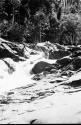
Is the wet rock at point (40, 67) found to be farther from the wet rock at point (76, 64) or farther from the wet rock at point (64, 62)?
the wet rock at point (76, 64)

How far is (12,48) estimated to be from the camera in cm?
2653

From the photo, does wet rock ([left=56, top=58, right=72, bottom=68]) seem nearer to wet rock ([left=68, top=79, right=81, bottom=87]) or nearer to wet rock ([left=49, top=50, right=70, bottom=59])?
wet rock ([left=68, top=79, right=81, bottom=87])

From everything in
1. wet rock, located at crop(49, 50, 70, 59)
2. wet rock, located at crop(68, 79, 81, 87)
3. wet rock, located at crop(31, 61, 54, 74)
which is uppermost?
wet rock, located at crop(68, 79, 81, 87)

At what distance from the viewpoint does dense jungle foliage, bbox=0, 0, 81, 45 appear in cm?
3115

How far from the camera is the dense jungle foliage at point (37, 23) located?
102 feet

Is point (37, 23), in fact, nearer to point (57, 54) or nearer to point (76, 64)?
point (57, 54)

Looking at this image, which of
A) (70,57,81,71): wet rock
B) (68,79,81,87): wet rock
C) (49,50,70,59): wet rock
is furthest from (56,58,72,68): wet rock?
(49,50,70,59): wet rock

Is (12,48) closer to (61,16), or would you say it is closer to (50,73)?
(50,73)

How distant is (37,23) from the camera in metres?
34.8

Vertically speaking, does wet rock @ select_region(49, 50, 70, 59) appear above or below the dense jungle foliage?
below

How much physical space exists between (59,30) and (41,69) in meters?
15.7

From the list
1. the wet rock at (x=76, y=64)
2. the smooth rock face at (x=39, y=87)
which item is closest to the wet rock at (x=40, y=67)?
the smooth rock face at (x=39, y=87)

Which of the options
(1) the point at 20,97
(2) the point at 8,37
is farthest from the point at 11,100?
(2) the point at 8,37

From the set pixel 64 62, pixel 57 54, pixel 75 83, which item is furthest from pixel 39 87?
pixel 57 54
